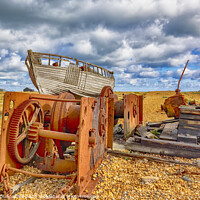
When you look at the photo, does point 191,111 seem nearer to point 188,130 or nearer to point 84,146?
point 188,130

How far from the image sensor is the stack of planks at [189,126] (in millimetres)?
5483

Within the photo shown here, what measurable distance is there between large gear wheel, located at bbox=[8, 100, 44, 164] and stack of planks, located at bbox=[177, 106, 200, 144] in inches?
162

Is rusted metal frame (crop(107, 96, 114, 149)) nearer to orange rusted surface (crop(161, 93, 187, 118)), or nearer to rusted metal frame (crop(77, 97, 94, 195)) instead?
rusted metal frame (crop(77, 97, 94, 195))

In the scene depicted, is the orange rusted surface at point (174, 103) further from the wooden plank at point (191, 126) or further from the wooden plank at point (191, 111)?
the wooden plank at point (191, 126)

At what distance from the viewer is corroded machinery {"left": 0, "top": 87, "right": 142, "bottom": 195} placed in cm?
307

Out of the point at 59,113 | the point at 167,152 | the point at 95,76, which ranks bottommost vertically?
the point at 167,152

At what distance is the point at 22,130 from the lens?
3.69 m

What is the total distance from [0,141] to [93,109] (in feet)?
5.81

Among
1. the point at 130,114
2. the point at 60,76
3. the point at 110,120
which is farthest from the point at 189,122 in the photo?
the point at 60,76

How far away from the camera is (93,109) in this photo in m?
3.51

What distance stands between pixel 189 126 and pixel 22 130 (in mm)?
4880

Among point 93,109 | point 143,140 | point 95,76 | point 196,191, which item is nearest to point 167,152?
point 143,140

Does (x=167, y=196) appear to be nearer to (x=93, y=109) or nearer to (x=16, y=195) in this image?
(x=93, y=109)

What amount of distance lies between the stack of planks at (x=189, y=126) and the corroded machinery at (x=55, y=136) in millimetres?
2428
